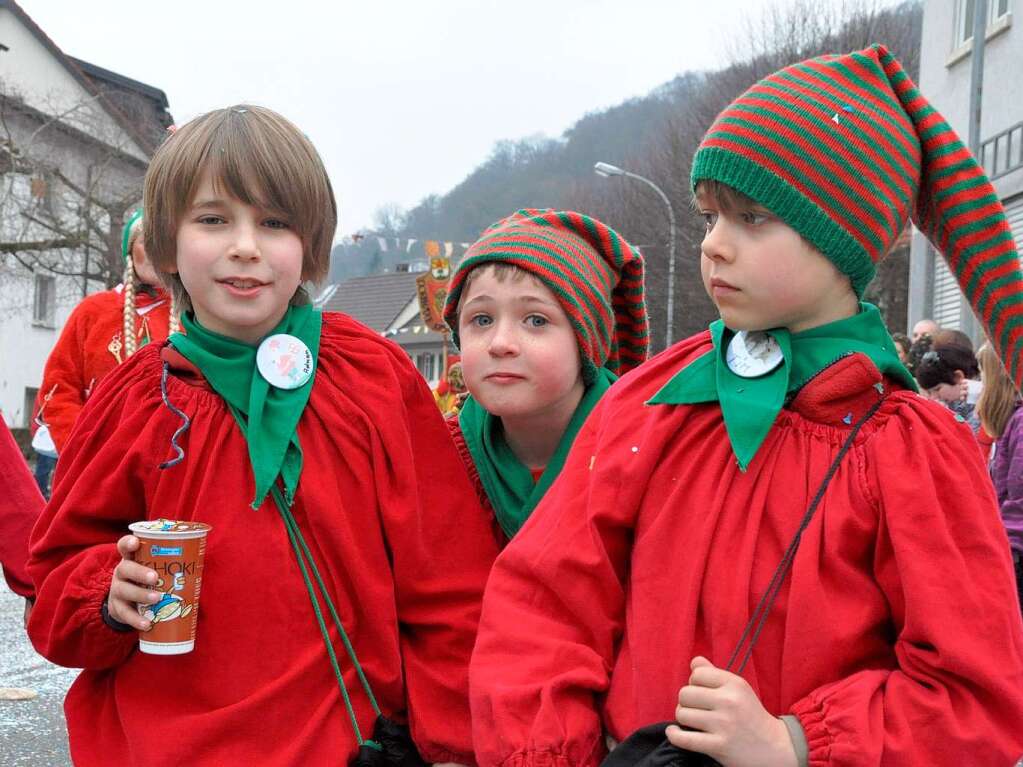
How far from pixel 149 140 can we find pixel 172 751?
30939mm

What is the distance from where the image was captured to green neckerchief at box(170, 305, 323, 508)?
6.85ft

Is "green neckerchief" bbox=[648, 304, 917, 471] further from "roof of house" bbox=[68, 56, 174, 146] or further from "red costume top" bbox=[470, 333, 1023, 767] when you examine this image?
"roof of house" bbox=[68, 56, 174, 146]

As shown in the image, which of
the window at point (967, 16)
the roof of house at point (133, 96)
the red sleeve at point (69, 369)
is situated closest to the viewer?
the red sleeve at point (69, 369)

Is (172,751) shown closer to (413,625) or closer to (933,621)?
(413,625)

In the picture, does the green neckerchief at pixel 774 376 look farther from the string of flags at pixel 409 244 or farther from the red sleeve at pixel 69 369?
the string of flags at pixel 409 244

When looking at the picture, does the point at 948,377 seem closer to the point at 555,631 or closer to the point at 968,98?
the point at 555,631

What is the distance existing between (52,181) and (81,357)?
68.0 feet

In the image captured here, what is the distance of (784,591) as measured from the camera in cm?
173

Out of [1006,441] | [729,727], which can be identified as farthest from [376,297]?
[729,727]

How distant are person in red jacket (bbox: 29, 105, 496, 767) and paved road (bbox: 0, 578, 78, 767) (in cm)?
290

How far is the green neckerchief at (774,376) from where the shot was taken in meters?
1.80

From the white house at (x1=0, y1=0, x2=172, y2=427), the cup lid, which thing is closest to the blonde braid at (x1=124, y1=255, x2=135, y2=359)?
the cup lid

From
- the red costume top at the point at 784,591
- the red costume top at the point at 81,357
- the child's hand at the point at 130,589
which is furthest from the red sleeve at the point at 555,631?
the red costume top at the point at 81,357

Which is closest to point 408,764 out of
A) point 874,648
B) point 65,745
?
point 874,648
